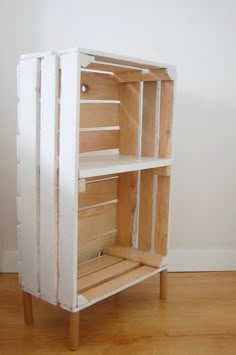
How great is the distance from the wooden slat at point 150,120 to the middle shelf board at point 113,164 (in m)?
0.06

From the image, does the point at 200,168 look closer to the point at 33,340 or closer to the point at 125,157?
the point at 125,157

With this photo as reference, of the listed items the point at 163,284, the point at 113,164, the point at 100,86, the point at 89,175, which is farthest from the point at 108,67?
the point at 163,284

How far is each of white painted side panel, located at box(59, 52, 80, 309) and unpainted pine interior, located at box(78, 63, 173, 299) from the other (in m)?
0.26

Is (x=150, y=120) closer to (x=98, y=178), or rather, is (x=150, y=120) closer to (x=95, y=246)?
(x=98, y=178)

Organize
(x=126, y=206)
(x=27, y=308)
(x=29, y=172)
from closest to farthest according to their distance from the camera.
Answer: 1. (x=29, y=172)
2. (x=27, y=308)
3. (x=126, y=206)

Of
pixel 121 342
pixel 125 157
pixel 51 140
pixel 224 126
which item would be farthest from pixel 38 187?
pixel 224 126

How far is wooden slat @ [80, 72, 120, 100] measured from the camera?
1.64m

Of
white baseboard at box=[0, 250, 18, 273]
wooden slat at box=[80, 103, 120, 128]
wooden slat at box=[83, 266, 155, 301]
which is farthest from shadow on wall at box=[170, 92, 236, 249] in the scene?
white baseboard at box=[0, 250, 18, 273]

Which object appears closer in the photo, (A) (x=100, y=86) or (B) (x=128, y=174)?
(A) (x=100, y=86)

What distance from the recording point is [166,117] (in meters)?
1.71

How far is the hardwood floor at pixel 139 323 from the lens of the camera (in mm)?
1395

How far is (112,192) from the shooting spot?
1840mm

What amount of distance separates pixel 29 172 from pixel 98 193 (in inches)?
16.4

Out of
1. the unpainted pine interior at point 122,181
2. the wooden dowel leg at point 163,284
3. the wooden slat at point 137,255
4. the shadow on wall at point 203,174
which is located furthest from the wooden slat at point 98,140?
the wooden dowel leg at point 163,284
